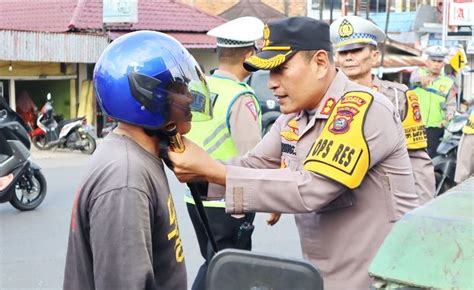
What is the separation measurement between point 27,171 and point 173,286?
6827 mm

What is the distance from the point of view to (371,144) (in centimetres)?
245

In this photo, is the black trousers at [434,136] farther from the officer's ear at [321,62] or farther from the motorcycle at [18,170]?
the officer's ear at [321,62]

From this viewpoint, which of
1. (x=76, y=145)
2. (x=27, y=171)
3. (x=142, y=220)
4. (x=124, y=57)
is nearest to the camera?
(x=142, y=220)

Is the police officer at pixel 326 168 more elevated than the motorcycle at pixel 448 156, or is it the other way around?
the police officer at pixel 326 168

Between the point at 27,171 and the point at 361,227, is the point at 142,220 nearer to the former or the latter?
the point at 361,227

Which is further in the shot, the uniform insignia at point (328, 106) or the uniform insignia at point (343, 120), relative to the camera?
the uniform insignia at point (328, 106)

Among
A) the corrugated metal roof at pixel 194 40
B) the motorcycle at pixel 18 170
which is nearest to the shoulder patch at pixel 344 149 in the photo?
the motorcycle at pixel 18 170

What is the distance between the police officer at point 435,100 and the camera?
9.45 meters

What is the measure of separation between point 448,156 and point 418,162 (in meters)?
4.68

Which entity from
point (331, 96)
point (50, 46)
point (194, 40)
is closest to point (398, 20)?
point (194, 40)

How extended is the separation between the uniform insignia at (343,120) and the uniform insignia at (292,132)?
1.27 feet

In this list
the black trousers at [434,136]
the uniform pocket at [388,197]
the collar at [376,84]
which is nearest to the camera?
the uniform pocket at [388,197]

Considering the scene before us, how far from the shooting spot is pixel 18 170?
27.8 feet

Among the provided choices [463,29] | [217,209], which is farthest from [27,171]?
[463,29]
